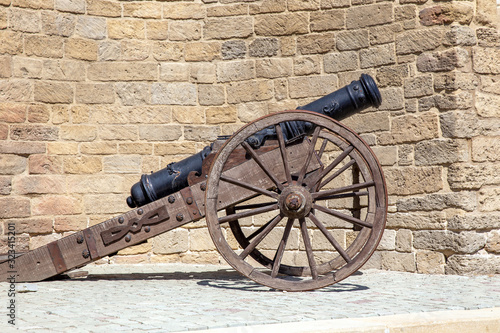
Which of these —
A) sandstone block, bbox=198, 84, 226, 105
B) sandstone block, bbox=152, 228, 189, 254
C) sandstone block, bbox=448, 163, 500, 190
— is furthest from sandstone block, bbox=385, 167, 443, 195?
sandstone block, bbox=152, 228, 189, 254

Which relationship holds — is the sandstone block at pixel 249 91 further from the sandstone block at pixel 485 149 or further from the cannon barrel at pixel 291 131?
the sandstone block at pixel 485 149

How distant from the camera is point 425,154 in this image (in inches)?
230

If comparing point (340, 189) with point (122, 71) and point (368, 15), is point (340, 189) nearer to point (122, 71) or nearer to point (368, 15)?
point (368, 15)

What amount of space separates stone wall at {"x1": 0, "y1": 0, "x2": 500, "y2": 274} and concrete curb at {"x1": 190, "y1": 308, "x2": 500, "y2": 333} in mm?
2296

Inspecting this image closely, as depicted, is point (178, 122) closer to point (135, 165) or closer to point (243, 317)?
point (135, 165)

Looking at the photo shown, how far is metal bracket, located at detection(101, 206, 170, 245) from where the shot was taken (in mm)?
4730

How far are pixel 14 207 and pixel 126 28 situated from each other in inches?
93.5

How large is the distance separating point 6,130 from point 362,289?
13.6 feet

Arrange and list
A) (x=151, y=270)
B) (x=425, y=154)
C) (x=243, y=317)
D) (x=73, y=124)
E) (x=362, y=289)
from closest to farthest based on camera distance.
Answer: (x=243, y=317), (x=362, y=289), (x=425, y=154), (x=151, y=270), (x=73, y=124)

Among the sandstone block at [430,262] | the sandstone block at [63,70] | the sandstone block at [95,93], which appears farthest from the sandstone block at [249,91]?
the sandstone block at [430,262]

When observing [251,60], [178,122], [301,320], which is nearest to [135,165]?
[178,122]

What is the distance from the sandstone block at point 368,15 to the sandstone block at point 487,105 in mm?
1211

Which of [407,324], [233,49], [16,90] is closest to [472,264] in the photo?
[407,324]

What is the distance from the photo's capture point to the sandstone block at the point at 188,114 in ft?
23.2
